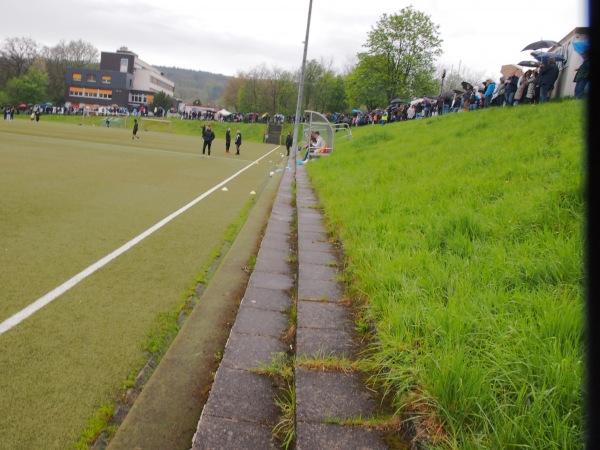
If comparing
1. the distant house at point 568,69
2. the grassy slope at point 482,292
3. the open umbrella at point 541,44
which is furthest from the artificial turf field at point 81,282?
the open umbrella at point 541,44

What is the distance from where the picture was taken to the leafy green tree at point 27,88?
80.6 m

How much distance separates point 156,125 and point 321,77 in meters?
32.2

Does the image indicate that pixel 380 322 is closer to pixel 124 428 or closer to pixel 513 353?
pixel 513 353

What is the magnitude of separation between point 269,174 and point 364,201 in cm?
1163

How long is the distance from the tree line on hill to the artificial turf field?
146 ft

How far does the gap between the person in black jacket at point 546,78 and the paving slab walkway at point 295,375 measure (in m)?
12.5

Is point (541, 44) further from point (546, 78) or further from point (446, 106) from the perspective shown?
point (446, 106)

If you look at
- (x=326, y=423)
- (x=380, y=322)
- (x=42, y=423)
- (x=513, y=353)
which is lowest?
(x=42, y=423)

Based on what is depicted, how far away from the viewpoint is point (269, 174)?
1797 cm

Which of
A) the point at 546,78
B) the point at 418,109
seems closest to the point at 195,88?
the point at 418,109

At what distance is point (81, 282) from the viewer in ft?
14.1

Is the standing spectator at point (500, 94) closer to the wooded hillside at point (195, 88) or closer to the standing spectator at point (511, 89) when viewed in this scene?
the standing spectator at point (511, 89)

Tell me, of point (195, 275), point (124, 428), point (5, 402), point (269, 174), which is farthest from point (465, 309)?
point (269, 174)

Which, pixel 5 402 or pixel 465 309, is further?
pixel 465 309
